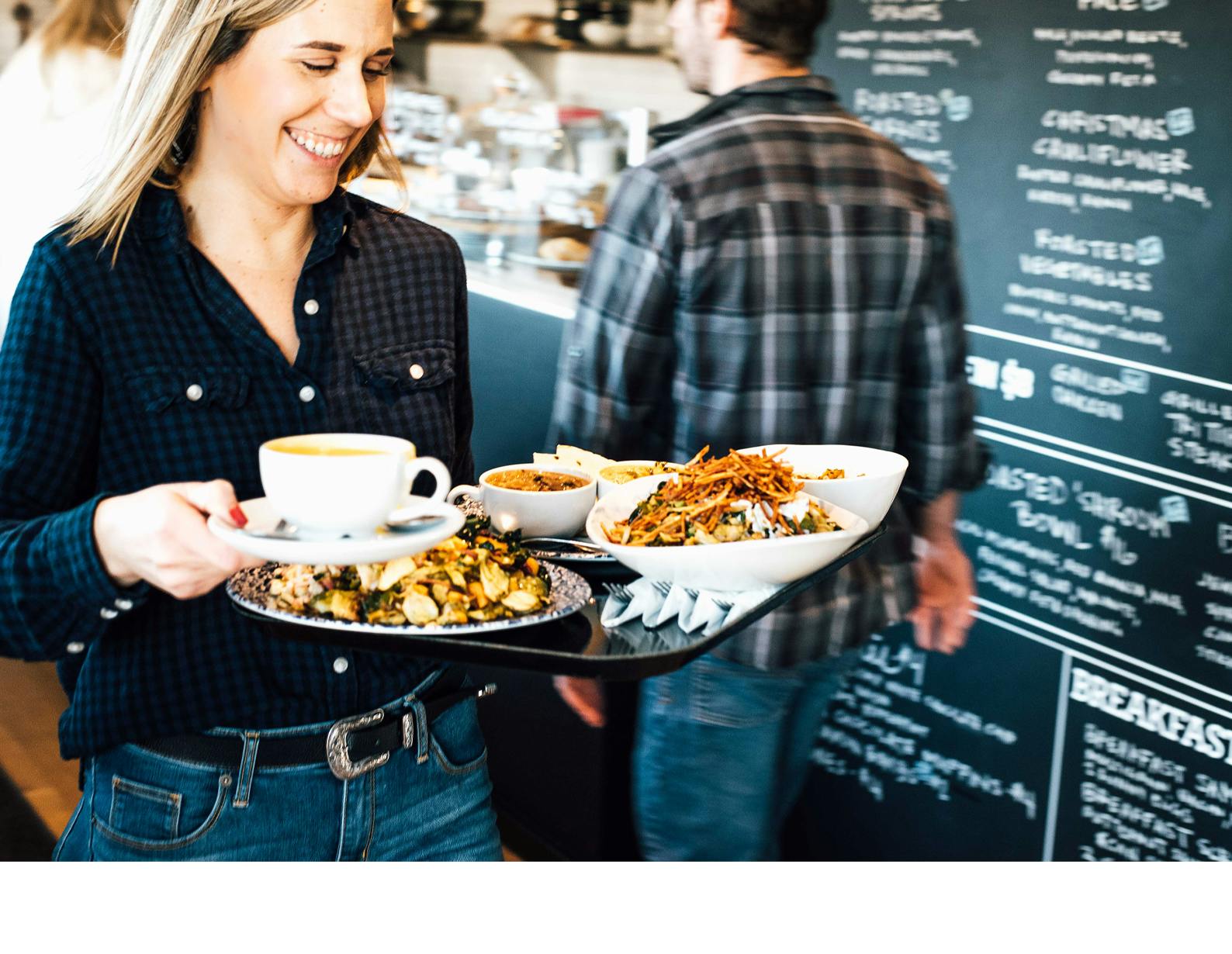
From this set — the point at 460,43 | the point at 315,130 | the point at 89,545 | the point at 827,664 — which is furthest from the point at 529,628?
the point at 460,43

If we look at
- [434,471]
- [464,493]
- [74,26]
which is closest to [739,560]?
[434,471]

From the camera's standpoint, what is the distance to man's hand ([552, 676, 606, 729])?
234 centimetres

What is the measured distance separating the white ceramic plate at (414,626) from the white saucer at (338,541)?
3.9 inches

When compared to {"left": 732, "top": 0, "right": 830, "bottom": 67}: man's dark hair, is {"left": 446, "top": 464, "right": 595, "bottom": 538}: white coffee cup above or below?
below

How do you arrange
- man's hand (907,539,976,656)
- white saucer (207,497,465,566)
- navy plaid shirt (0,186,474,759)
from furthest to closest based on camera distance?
man's hand (907,539,976,656)
navy plaid shirt (0,186,474,759)
white saucer (207,497,465,566)

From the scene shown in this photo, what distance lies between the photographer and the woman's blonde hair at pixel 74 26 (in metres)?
3.16

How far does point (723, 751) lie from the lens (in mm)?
2338

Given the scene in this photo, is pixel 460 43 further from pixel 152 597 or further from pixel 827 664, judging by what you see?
pixel 152 597

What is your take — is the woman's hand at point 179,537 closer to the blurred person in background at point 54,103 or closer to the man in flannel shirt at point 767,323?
the man in flannel shirt at point 767,323

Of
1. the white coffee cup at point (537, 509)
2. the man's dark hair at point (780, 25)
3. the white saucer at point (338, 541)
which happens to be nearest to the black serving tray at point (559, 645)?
the white saucer at point (338, 541)

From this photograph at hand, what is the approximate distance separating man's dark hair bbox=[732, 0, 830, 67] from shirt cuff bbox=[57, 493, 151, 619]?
4.78 ft

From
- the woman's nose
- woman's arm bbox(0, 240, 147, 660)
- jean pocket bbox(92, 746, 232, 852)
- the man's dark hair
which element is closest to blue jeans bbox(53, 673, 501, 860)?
jean pocket bbox(92, 746, 232, 852)

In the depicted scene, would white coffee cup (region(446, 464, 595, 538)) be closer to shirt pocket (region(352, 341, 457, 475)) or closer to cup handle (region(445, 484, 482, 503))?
cup handle (region(445, 484, 482, 503))
